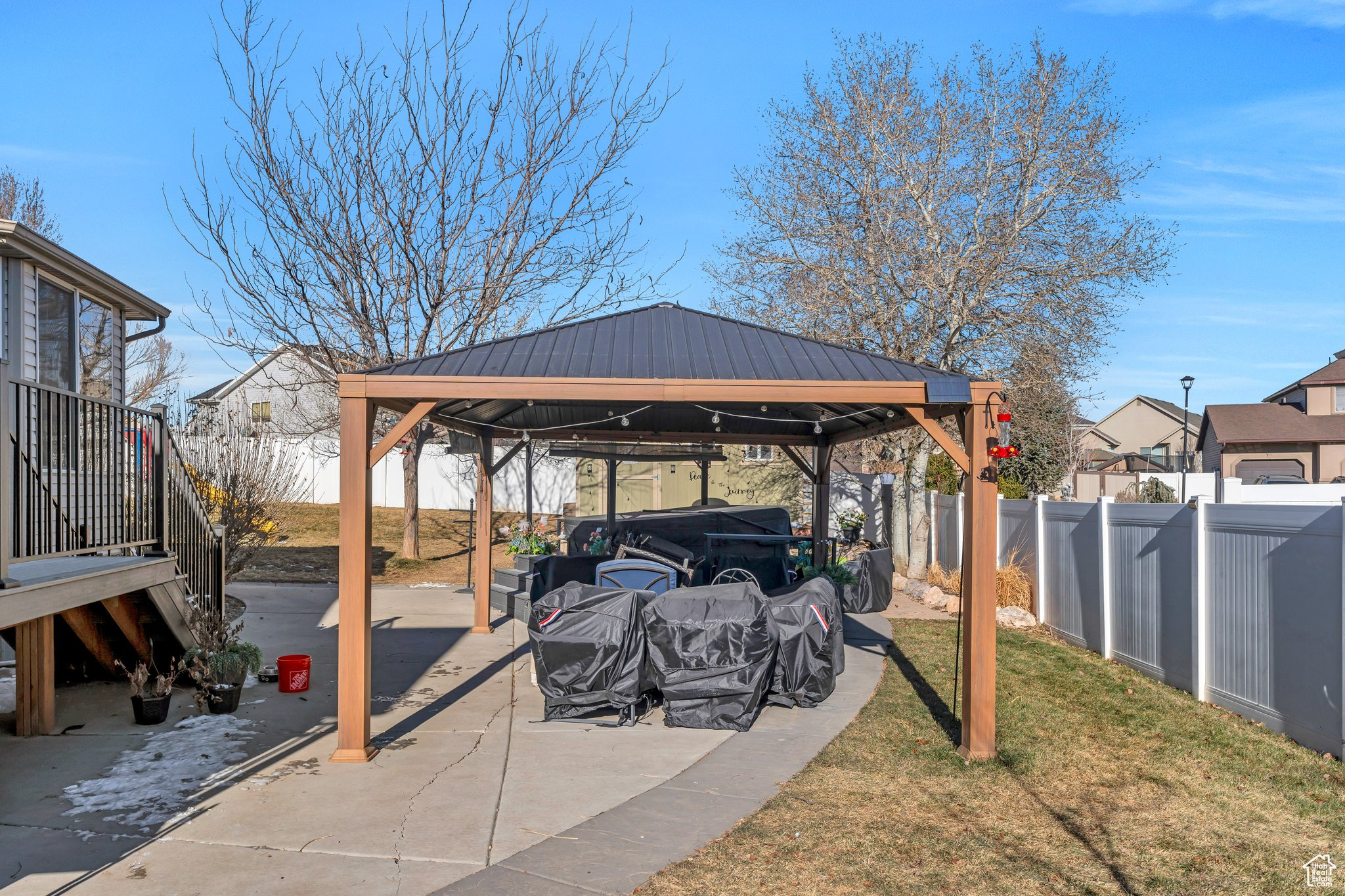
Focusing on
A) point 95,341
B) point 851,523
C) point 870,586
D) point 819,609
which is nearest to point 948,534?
point 870,586

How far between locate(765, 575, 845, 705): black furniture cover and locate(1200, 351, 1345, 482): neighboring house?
29.2 m

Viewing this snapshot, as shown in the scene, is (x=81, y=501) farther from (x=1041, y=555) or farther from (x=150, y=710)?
(x=1041, y=555)

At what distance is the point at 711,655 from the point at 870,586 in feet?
23.8

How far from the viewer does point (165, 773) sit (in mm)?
6434

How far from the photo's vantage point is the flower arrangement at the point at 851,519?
1999 cm

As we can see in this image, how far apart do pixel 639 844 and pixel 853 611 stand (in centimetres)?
990

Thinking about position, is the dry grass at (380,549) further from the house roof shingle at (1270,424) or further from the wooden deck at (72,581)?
the house roof shingle at (1270,424)

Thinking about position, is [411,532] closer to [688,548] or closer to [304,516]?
[304,516]

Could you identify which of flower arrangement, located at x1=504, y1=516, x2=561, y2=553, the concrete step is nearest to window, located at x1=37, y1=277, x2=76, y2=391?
the concrete step

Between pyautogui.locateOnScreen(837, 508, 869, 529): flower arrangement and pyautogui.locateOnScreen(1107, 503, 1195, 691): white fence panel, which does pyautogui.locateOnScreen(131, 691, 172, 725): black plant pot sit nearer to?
pyautogui.locateOnScreen(1107, 503, 1195, 691): white fence panel

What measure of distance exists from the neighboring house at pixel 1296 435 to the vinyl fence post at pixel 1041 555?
2424 centimetres

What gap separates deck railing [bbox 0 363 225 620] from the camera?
20.1 ft

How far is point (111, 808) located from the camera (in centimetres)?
572

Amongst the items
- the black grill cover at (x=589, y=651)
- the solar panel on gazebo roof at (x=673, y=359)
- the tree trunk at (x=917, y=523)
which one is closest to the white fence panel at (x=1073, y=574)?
the solar panel on gazebo roof at (x=673, y=359)
